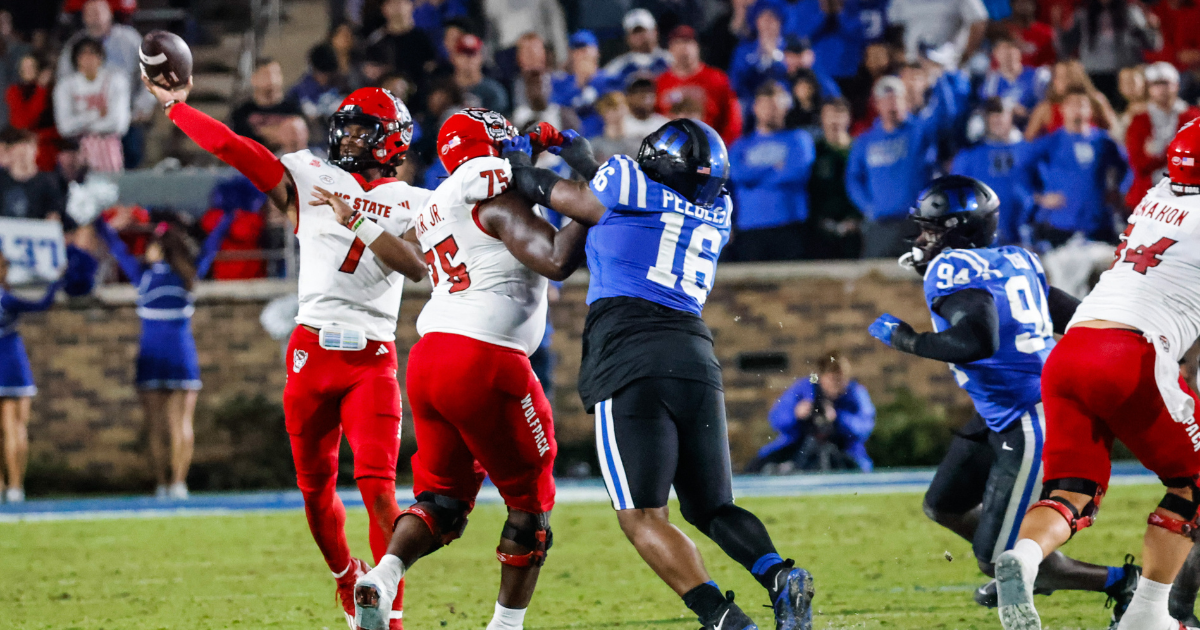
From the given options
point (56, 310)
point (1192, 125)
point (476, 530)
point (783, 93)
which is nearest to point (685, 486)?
point (1192, 125)

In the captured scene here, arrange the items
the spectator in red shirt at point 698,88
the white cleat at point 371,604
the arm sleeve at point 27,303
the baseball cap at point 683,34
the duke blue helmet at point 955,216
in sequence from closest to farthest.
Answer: the white cleat at point 371,604, the duke blue helmet at point 955,216, the arm sleeve at point 27,303, the spectator in red shirt at point 698,88, the baseball cap at point 683,34

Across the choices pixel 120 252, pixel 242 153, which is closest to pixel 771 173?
pixel 120 252

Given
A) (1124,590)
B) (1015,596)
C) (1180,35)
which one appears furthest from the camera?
(1180,35)

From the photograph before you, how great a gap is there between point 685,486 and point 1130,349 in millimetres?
1741

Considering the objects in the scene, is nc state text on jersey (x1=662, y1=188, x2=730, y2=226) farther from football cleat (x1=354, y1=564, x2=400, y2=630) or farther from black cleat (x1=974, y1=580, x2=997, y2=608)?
black cleat (x1=974, y1=580, x2=997, y2=608)

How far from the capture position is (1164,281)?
17.0 ft

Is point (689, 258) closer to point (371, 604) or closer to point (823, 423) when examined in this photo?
point (371, 604)

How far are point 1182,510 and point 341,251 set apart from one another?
3.58 metres

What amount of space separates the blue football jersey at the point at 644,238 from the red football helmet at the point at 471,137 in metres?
0.67

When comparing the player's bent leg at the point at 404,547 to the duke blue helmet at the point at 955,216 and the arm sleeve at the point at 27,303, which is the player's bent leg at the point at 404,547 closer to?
the duke blue helmet at the point at 955,216

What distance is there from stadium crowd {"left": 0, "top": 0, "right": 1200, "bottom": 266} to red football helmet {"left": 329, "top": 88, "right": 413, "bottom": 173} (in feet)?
18.0

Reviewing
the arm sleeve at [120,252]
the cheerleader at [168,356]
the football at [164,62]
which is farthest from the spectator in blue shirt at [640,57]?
the football at [164,62]

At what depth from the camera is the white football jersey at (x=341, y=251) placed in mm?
5906

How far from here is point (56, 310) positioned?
506 inches
